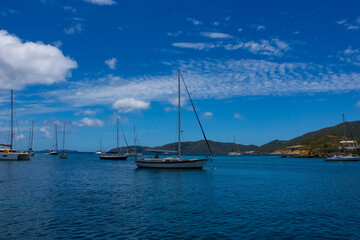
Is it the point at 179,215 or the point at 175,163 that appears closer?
the point at 179,215

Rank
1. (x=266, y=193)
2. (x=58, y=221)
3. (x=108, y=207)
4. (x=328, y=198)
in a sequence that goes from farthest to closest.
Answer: (x=266, y=193), (x=328, y=198), (x=108, y=207), (x=58, y=221)

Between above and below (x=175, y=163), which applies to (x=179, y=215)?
below

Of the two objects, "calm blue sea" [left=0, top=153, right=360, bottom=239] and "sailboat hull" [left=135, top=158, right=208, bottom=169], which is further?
"sailboat hull" [left=135, top=158, right=208, bottom=169]

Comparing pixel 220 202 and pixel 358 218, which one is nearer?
pixel 358 218

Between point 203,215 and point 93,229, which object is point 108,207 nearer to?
point 93,229

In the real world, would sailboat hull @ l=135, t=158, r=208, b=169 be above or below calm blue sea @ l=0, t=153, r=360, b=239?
above

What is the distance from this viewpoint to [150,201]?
26.6m

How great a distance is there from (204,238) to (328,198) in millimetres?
19288

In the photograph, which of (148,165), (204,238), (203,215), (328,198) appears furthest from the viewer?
(148,165)

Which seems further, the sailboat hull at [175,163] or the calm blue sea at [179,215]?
the sailboat hull at [175,163]

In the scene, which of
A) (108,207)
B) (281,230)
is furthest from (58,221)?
(281,230)

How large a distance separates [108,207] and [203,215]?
28.7 feet

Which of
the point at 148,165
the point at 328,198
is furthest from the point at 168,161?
the point at 328,198

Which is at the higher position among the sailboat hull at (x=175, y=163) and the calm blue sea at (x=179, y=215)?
the sailboat hull at (x=175, y=163)
